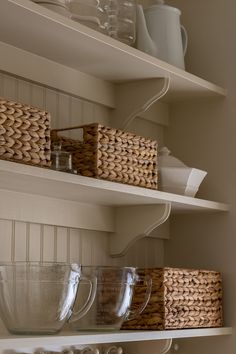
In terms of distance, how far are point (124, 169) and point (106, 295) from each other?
1.01 feet

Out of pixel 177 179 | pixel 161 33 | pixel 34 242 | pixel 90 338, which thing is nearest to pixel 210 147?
pixel 177 179

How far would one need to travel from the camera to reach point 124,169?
1.98 metres

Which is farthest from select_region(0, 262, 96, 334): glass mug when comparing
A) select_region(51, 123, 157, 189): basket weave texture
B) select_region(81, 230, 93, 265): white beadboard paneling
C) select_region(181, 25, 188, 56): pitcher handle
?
select_region(181, 25, 188, 56): pitcher handle

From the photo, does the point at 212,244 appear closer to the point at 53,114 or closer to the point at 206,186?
the point at 206,186

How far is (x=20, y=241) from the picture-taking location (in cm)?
189

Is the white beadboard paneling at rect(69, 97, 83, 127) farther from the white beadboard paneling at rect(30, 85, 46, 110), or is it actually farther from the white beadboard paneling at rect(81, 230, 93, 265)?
the white beadboard paneling at rect(81, 230, 93, 265)

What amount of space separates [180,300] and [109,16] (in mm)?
782

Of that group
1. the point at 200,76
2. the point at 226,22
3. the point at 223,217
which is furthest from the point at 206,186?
the point at 226,22

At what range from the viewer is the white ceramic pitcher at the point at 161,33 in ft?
7.45

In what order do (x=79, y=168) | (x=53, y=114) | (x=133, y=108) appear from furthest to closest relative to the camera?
(x=133, y=108) < (x=53, y=114) < (x=79, y=168)

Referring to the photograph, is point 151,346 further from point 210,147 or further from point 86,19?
point 86,19

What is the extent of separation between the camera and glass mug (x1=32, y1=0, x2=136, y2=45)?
1.98m

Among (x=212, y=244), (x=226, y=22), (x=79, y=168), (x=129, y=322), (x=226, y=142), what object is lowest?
(x=129, y=322)

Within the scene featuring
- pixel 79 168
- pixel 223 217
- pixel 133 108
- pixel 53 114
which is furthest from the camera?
pixel 223 217
